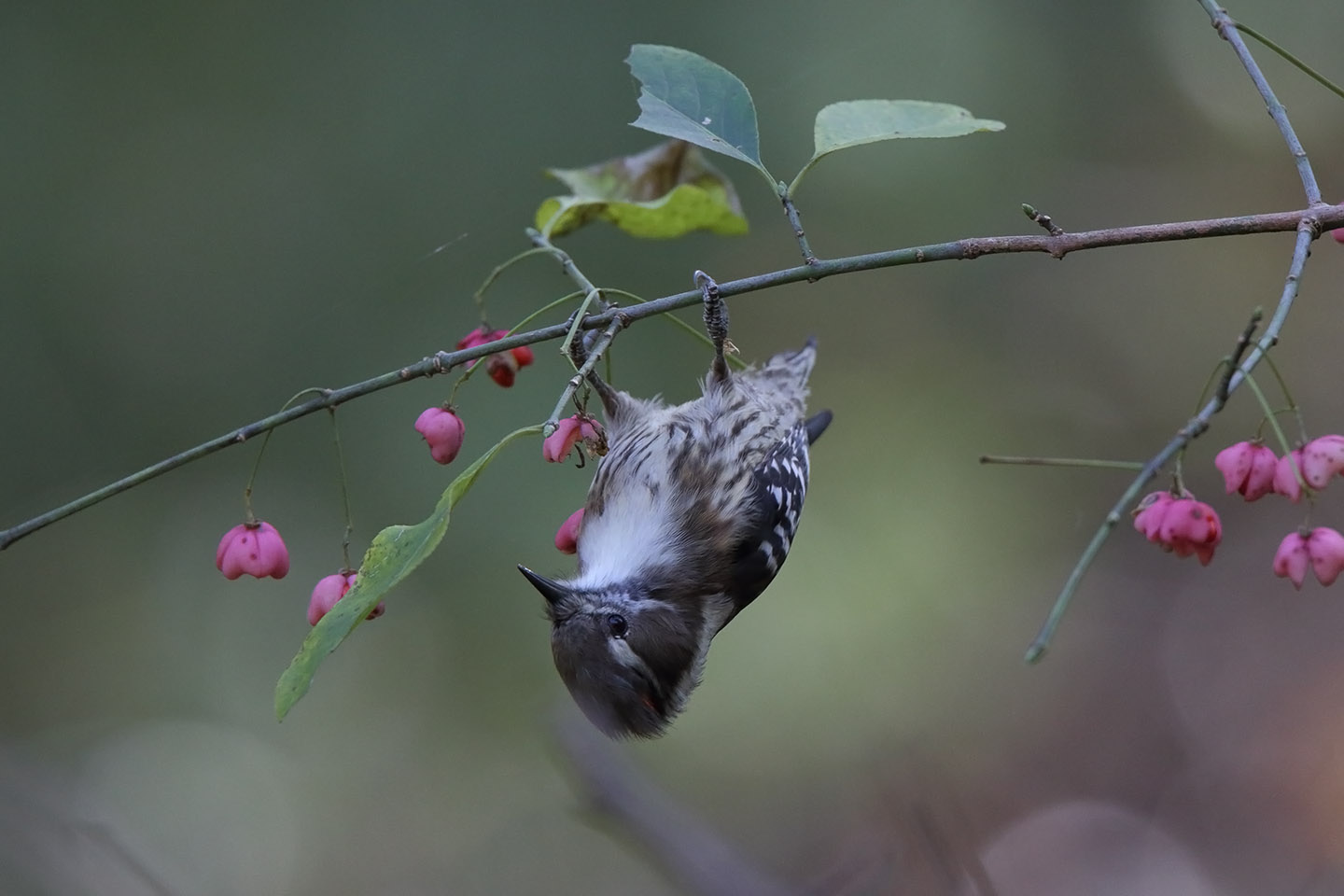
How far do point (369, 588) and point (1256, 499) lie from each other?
1458 millimetres

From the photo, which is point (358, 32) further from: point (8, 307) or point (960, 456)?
point (960, 456)

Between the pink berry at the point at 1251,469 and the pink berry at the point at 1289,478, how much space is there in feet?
0.05

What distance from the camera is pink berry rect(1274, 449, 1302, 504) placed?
75.7 inches

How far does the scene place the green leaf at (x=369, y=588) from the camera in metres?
1.84

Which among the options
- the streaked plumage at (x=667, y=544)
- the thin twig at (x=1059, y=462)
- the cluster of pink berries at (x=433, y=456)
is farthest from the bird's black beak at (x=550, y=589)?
the thin twig at (x=1059, y=462)

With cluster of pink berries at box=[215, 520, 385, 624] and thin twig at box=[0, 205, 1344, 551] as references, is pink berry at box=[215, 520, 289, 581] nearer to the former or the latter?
cluster of pink berries at box=[215, 520, 385, 624]

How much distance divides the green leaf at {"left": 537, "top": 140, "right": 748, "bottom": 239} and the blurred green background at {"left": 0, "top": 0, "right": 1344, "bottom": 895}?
10.7 feet

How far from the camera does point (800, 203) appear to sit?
727 cm

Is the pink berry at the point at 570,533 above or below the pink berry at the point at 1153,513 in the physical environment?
below

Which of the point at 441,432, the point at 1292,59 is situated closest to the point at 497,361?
the point at 441,432

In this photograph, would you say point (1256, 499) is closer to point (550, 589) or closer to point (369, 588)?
point (369, 588)

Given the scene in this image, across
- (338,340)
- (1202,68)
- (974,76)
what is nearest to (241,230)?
(338,340)

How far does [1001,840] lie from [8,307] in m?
6.35

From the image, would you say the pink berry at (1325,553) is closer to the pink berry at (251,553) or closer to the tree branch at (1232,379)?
the tree branch at (1232,379)
